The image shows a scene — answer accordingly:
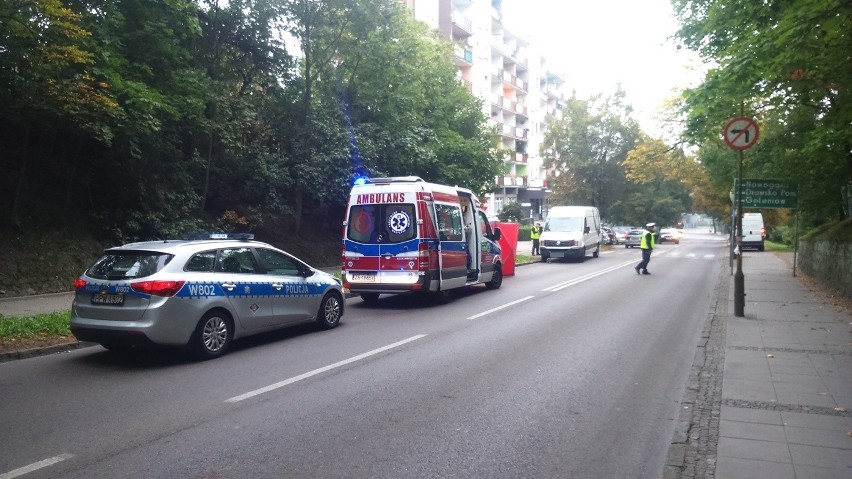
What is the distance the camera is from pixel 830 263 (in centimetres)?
1620

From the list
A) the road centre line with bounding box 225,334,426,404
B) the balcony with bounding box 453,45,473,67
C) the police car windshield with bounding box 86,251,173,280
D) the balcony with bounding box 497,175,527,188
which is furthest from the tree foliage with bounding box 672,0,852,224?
the balcony with bounding box 497,175,527,188

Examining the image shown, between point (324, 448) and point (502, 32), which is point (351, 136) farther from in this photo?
point (502, 32)

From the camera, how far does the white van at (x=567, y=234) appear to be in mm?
29109

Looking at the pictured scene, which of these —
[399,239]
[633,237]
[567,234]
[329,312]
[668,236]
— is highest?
[399,239]

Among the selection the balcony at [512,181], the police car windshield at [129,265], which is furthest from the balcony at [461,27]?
the police car windshield at [129,265]

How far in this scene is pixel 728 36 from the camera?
1251 cm

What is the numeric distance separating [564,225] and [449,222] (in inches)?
681

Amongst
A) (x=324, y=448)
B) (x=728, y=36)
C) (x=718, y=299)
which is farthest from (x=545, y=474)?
(x=718, y=299)

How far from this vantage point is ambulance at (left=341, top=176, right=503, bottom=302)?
1272 cm

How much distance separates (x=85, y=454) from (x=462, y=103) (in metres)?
29.1

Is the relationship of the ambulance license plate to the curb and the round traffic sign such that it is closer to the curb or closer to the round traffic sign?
the curb

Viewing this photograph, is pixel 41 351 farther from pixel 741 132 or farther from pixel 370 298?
pixel 741 132

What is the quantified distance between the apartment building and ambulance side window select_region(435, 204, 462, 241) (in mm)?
31869

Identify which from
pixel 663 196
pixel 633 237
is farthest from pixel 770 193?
pixel 663 196
